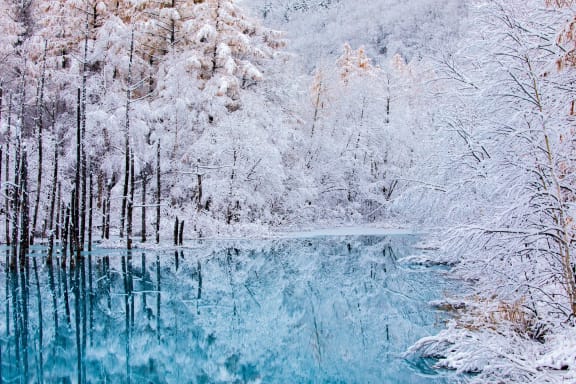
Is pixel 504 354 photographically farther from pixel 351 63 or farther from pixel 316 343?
pixel 351 63

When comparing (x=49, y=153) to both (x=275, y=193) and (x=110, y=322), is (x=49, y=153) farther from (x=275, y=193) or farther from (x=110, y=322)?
(x=110, y=322)

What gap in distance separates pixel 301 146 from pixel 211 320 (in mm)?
27492

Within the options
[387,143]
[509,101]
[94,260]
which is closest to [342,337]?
[509,101]

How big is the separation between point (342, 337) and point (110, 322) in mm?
5185

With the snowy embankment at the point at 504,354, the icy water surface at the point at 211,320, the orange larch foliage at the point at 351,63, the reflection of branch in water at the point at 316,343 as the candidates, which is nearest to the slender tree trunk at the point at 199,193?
the icy water surface at the point at 211,320

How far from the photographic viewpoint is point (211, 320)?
12.4 meters

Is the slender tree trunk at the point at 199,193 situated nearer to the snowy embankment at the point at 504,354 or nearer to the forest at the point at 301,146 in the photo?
the forest at the point at 301,146

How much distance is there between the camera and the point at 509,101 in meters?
7.62

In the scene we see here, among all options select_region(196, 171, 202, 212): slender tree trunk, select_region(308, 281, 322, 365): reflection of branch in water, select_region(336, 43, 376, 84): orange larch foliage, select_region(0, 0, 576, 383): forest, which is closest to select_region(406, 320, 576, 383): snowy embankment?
select_region(0, 0, 576, 383): forest

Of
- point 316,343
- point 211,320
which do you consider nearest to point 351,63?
point 211,320

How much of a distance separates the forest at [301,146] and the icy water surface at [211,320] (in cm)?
104

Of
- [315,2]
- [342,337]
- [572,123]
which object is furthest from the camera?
[315,2]

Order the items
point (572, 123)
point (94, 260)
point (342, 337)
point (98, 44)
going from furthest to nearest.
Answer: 1. point (98, 44)
2. point (94, 260)
3. point (342, 337)
4. point (572, 123)

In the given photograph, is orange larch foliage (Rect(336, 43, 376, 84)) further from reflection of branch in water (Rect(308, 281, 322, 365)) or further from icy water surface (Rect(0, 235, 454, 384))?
reflection of branch in water (Rect(308, 281, 322, 365))
